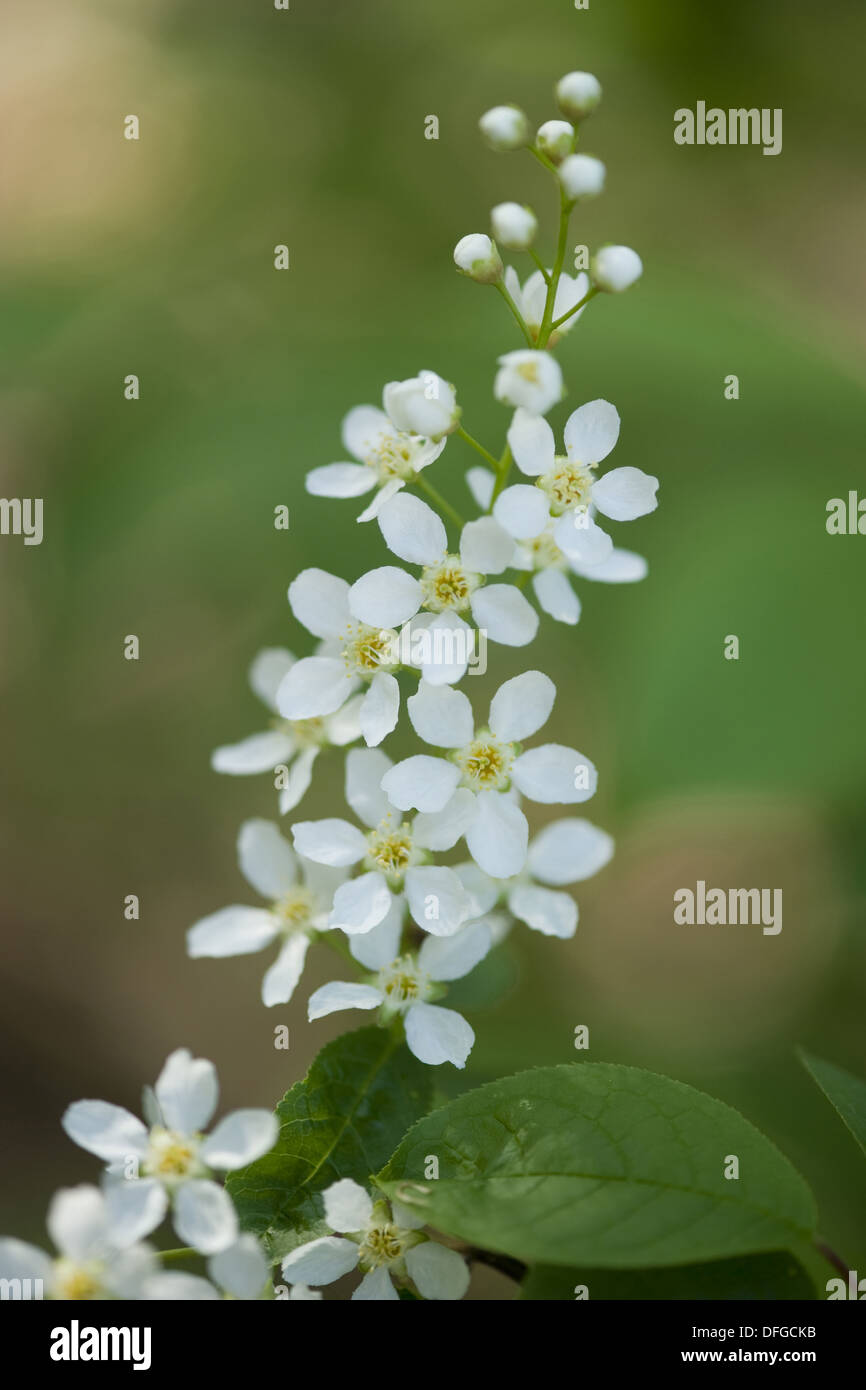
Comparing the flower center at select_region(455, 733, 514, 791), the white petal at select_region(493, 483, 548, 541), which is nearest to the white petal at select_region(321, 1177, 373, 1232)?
the flower center at select_region(455, 733, 514, 791)

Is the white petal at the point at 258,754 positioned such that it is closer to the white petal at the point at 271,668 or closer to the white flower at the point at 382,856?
the white petal at the point at 271,668

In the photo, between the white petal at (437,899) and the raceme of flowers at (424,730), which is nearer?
the raceme of flowers at (424,730)

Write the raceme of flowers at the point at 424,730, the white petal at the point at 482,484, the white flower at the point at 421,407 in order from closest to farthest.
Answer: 1. the raceme of flowers at the point at 424,730
2. the white flower at the point at 421,407
3. the white petal at the point at 482,484

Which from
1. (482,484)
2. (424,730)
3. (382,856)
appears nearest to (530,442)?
(482,484)

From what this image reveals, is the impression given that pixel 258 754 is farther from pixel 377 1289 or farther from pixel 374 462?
pixel 377 1289

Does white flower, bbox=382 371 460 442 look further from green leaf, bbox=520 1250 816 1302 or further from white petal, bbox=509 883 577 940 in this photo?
green leaf, bbox=520 1250 816 1302

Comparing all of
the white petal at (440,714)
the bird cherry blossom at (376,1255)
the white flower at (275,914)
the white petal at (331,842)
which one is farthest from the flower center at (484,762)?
the bird cherry blossom at (376,1255)

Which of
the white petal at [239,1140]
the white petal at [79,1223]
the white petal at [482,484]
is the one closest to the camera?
the white petal at [79,1223]
